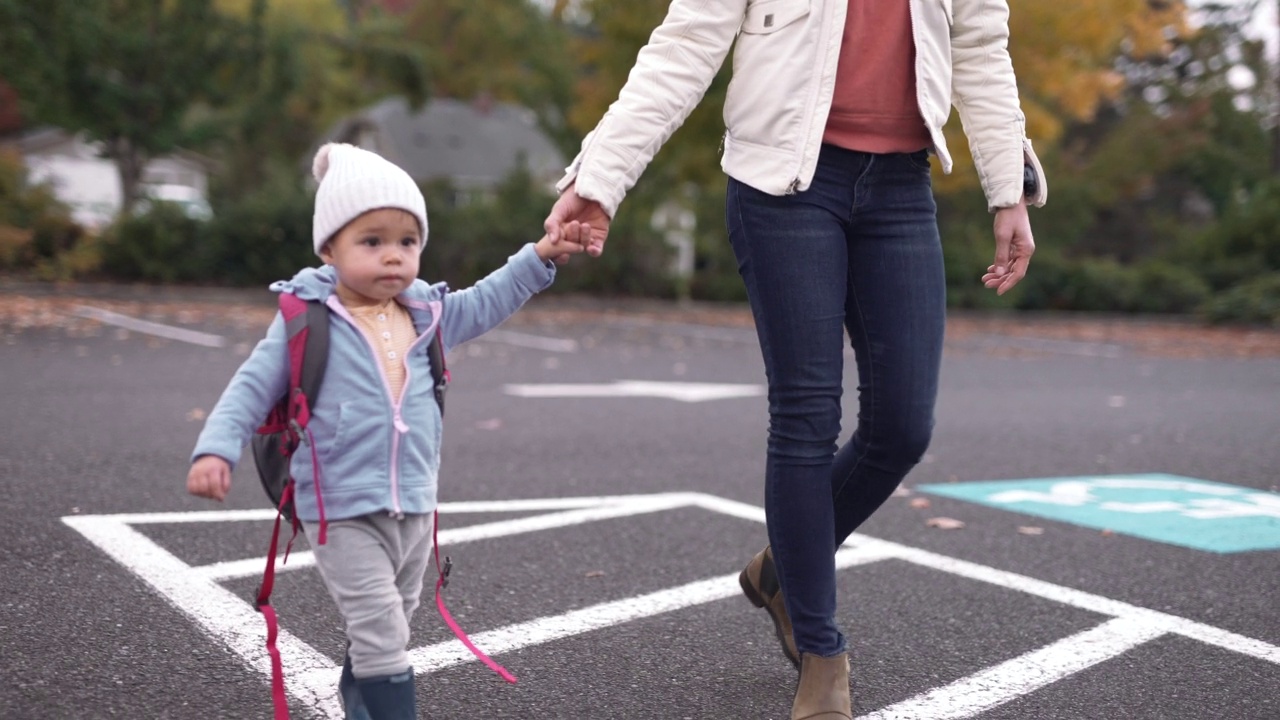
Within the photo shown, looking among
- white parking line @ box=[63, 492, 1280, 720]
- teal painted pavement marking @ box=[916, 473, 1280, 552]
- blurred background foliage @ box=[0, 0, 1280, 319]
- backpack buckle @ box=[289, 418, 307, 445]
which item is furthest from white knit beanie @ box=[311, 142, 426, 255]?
blurred background foliage @ box=[0, 0, 1280, 319]

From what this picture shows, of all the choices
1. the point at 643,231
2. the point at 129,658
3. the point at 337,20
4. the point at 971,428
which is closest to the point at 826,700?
the point at 129,658

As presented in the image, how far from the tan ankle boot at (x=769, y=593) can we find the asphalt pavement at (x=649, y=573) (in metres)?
0.12

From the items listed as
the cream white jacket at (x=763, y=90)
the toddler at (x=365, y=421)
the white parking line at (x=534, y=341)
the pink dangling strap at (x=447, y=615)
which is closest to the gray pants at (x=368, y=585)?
the toddler at (x=365, y=421)

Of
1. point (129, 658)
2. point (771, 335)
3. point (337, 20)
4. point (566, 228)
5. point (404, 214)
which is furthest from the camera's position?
point (337, 20)

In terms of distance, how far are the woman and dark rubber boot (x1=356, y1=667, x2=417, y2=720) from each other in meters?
0.88

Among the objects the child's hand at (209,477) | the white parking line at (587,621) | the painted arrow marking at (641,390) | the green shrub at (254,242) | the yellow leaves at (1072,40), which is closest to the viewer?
the child's hand at (209,477)

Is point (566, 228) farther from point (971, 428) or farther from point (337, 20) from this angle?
point (337, 20)

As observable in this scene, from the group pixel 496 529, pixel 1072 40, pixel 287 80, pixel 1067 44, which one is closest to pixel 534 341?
pixel 496 529

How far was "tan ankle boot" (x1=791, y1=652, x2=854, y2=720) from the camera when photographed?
2670mm

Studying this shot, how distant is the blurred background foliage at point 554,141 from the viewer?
19484 mm

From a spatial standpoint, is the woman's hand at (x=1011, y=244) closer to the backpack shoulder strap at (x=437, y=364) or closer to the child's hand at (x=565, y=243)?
the child's hand at (x=565, y=243)

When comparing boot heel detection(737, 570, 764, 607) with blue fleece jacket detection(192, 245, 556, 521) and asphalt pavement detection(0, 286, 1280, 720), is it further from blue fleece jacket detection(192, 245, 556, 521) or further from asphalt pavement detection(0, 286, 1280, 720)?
blue fleece jacket detection(192, 245, 556, 521)

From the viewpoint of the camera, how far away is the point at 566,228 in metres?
2.58

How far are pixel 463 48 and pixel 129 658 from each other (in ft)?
158
